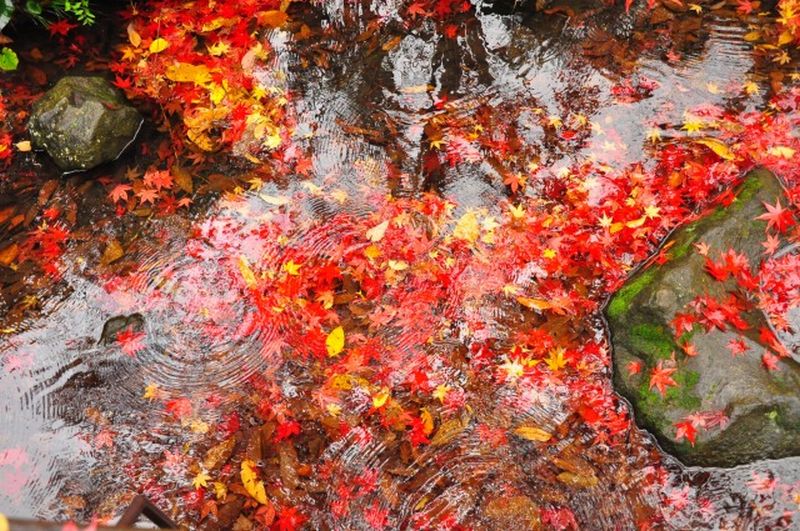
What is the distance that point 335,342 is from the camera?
13.3 ft

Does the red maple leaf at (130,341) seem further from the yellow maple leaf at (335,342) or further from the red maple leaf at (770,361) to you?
the red maple leaf at (770,361)

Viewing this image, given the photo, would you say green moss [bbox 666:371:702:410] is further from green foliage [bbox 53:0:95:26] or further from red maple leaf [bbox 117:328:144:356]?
green foliage [bbox 53:0:95:26]

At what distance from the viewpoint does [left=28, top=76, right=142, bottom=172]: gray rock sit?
15.7 ft

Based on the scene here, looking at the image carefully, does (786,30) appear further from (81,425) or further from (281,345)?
(81,425)

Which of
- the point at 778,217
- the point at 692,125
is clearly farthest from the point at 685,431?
the point at 692,125

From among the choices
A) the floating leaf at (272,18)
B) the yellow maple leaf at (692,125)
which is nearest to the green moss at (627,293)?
the yellow maple leaf at (692,125)

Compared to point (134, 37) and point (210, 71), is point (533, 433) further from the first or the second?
point (134, 37)

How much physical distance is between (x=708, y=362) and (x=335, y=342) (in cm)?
231

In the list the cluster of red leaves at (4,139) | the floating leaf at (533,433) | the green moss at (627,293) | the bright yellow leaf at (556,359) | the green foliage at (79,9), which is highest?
the green foliage at (79,9)

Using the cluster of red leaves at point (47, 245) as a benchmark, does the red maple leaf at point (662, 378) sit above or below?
Result: below

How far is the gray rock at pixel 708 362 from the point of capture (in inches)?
134

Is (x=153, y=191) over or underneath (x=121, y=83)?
underneath

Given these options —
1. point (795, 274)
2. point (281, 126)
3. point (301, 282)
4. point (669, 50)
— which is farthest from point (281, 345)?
point (669, 50)

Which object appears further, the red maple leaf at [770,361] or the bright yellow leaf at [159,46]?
the bright yellow leaf at [159,46]
